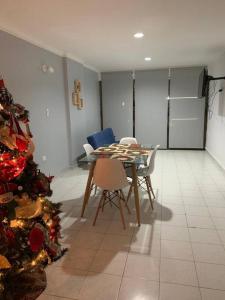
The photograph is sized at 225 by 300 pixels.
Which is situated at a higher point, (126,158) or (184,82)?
(184,82)

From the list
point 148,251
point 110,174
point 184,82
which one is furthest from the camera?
point 184,82

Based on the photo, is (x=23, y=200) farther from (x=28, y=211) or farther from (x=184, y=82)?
(x=184, y=82)

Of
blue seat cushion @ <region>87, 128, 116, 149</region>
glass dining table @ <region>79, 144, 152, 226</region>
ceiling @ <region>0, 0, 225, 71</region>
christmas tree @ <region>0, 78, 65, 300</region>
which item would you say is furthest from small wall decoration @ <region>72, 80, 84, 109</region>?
christmas tree @ <region>0, 78, 65, 300</region>

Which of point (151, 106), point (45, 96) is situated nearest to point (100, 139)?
point (45, 96)

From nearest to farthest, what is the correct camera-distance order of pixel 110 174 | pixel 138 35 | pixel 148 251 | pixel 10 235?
pixel 10 235
pixel 148 251
pixel 110 174
pixel 138 35

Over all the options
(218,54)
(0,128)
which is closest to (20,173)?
(0,128)

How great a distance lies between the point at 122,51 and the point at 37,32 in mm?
1788

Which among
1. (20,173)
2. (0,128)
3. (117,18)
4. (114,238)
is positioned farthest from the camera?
(117,18)

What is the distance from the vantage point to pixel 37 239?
1637mm

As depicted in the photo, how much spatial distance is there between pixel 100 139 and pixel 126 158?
7.81ft

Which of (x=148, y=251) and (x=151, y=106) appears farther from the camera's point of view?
(x=151, y=106)

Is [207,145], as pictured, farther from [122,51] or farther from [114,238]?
[114,238]

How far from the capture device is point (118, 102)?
7.48 metres

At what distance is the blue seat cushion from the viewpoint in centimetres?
488
